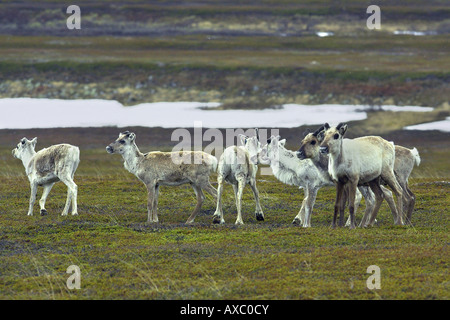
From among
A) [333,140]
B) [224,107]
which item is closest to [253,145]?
[333,140]

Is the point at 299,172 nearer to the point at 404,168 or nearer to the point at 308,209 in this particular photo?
the point at 308,209

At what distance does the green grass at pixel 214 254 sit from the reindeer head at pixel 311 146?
224cm

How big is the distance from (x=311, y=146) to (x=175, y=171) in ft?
15.3

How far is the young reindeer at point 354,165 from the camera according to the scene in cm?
2133

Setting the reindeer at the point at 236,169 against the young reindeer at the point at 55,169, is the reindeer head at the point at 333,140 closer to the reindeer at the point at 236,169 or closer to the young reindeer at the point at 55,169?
the reindeer at the point at 236,169

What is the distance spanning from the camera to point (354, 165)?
21.3 metres

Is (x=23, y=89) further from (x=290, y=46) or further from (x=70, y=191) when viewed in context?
(x=70, y=191)

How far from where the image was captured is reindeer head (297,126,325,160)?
875 inches

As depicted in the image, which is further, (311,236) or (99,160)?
(99,160)

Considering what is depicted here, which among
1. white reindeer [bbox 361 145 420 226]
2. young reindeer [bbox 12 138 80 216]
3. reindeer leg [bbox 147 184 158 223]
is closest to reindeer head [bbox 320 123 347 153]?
white reindeer [bbox 361 145 420 226]

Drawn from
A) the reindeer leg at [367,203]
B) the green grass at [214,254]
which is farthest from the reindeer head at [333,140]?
the reindeer leg at [367,203]

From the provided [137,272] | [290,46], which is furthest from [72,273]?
[290,46]

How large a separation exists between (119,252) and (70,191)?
686 cm
